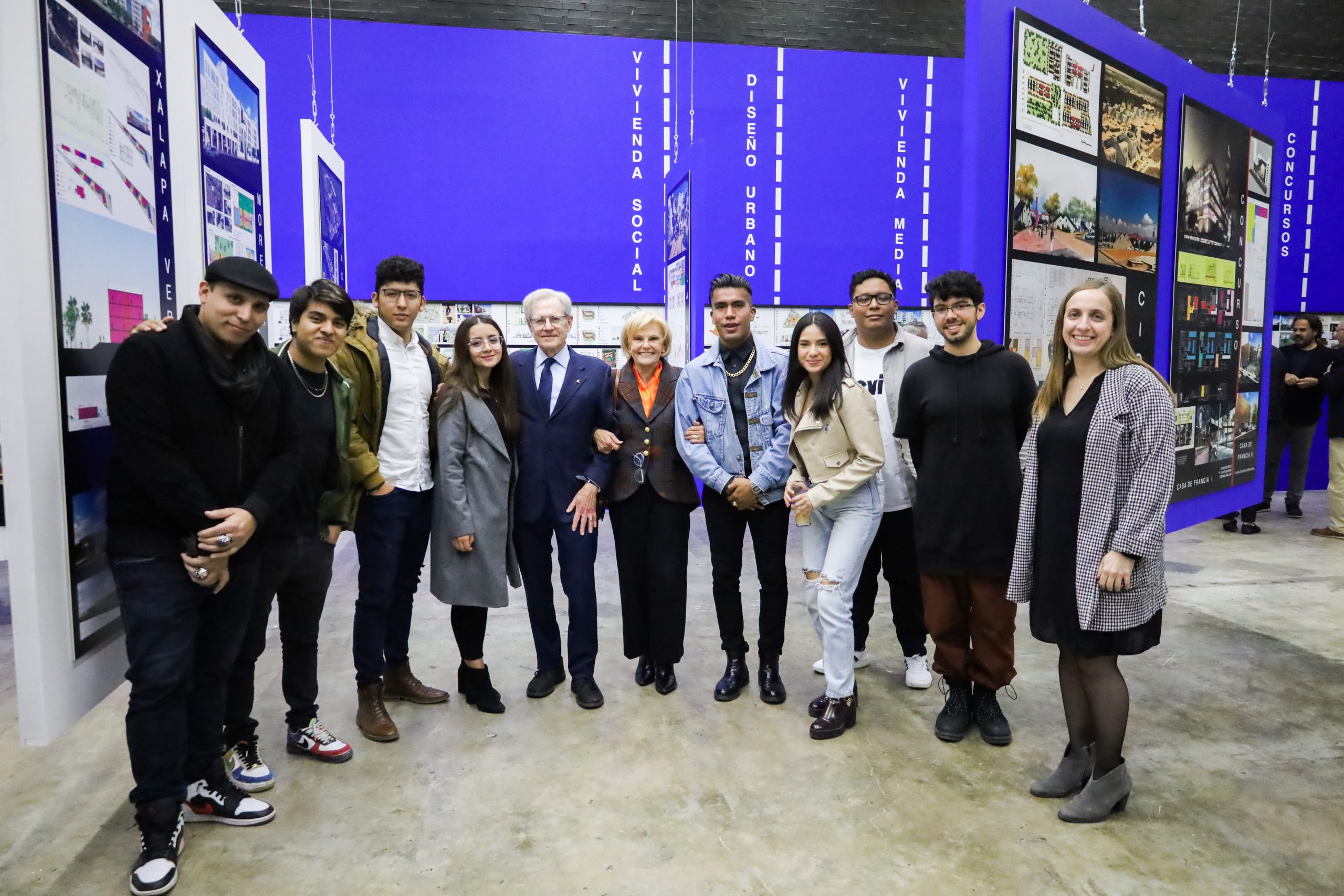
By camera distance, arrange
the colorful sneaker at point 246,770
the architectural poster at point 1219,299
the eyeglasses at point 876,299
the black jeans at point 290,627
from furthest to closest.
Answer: the architectural poster at point 1219,299, the eyeglasses at point 876,299, the colorful sneaker at point 246,770, the black jeans at point 290,627

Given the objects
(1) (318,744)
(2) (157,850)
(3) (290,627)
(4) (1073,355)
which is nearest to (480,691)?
(1) (318,744)

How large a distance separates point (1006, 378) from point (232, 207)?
296 cm

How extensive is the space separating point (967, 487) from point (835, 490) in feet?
1.40

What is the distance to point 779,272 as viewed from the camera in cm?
814

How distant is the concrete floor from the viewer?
7.21 ft

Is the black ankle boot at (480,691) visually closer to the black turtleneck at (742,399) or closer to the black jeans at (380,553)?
the black jeans at (380,553)

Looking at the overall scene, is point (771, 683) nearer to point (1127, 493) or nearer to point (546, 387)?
point (546, 387)

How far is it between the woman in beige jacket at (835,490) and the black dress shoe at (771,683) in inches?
10.3

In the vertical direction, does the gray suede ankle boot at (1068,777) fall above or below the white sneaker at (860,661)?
above

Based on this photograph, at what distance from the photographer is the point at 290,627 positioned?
2805mm

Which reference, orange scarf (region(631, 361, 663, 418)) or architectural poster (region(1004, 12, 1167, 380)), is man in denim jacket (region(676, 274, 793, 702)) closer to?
orange scarf (region(631, 361, 663, 418))

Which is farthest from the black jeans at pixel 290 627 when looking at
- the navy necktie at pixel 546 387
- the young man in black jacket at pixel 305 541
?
the navy necktie at pixel 546 387

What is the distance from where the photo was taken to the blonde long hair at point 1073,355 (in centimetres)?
239

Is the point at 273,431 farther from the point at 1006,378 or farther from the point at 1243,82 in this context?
the point at 1243,82
